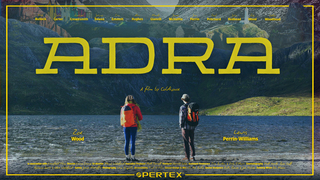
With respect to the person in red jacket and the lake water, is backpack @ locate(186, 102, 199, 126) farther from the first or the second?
the lake water

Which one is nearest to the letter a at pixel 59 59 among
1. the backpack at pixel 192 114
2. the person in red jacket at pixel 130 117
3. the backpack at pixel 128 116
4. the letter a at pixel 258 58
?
the person in red jacket at pixel 130 117

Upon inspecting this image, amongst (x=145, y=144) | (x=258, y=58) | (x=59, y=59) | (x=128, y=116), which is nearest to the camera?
(x=128, y=116)

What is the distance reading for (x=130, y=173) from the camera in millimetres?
13547

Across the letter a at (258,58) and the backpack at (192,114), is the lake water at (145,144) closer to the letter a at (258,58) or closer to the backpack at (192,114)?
the letter a at (258,58)

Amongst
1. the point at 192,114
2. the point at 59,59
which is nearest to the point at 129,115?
the point at 192,114

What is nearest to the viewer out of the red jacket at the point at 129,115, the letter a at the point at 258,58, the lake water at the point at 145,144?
the red jacket at the point at 129,115

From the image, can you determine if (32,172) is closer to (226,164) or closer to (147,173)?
(147,173)

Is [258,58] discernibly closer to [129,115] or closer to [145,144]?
[129,115]

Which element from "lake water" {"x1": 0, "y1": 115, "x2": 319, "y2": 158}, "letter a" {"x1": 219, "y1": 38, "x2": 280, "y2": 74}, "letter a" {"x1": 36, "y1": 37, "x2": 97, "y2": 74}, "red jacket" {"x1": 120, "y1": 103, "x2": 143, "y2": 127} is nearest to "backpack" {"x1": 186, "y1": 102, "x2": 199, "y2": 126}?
"red jacket" {"x1": 120, "y1": 103, "x2": 143, "y2": 127}

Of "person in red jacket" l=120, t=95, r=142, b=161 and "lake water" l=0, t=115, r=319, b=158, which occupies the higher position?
"person in red jacket" l=120, t=95, r=142, b=161

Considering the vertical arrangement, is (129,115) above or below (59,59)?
below

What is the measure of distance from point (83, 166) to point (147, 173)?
3.64 m

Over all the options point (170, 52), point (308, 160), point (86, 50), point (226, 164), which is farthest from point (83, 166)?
point (308, 160)

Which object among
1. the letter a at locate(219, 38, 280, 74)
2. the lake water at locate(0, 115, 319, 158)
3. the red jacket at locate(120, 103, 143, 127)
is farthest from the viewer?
the lake water at locate(0, 115, 319, 158)
